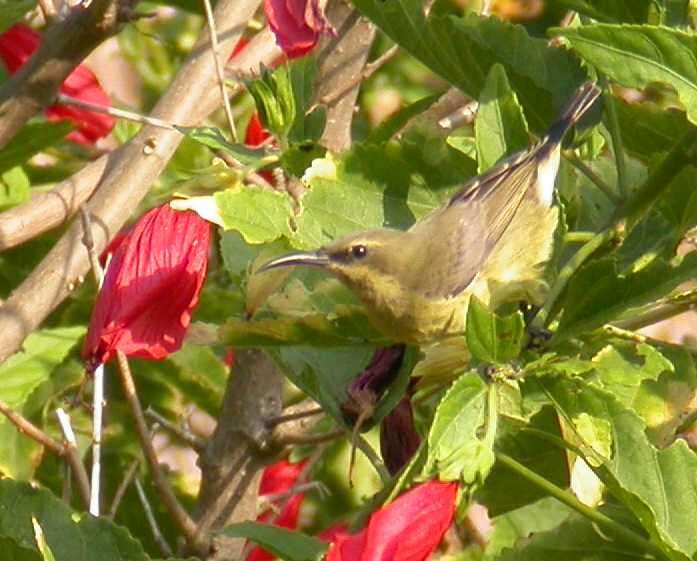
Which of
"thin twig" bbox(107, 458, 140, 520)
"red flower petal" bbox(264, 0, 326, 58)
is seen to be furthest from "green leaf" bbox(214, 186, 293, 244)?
"thin twig" bbox(107, 458, 140, 520)

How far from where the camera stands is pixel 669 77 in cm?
123

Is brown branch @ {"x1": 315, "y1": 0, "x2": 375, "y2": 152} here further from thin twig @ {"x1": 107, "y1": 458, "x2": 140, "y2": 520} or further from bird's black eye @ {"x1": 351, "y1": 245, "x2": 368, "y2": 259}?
thin twig @ {"x1": 107, "y1": 458, "x2": 140, "y2": 520}

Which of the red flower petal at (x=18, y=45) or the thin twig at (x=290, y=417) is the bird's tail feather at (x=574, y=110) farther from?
the red flower petal at (x=18, y=45)

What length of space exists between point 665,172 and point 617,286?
11 centimetres

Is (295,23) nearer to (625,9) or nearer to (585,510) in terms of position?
(625,9)

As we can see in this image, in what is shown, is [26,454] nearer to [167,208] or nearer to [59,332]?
[59,332]

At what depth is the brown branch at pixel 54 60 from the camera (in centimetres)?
163

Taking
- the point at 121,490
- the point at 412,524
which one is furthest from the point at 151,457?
the point at 412,524

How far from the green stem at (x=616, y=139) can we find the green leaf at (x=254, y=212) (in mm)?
278

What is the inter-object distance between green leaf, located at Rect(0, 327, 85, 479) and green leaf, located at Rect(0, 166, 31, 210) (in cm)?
18

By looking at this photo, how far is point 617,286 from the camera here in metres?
1.29

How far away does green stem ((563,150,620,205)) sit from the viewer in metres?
1.44

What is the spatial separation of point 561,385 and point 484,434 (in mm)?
75

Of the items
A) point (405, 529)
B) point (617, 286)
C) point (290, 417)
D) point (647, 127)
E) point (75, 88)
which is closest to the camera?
point (405, 529)
